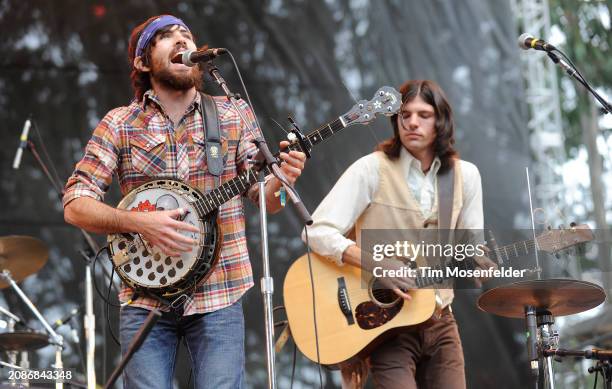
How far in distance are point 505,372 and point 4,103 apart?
13.6ft

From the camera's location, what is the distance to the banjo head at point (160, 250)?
12.7 ft

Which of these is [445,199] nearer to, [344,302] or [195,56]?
[344,302]

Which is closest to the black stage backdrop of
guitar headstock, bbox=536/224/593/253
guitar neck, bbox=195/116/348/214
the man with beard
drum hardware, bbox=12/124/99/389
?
drum hardware, bbox=12/124/99/389

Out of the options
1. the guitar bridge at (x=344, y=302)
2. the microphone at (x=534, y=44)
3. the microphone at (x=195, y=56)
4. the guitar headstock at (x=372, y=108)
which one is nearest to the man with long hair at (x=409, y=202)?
the guitar bridge at (x=344, y=302)

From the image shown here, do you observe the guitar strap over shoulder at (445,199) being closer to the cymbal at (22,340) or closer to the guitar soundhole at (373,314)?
the guitar soundhole at (373,314)

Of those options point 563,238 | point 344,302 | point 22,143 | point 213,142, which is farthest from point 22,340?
point 563,238

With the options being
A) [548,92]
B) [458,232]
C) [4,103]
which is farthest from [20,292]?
[548,92]

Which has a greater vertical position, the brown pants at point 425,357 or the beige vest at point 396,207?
the beige vest at point 396,207

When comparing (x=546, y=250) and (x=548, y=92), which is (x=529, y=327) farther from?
(x=548, y=92)

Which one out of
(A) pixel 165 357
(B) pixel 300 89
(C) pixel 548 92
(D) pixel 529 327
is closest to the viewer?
(A) pixel 165 357

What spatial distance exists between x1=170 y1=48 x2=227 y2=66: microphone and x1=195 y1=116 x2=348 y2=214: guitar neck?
0.52 m

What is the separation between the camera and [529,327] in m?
4.61

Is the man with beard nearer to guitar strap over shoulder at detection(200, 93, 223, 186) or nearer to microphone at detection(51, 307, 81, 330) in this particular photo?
guitar strap over shoulder at detection(200, 93, 223, 186)

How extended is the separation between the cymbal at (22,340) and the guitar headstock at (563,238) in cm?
311
